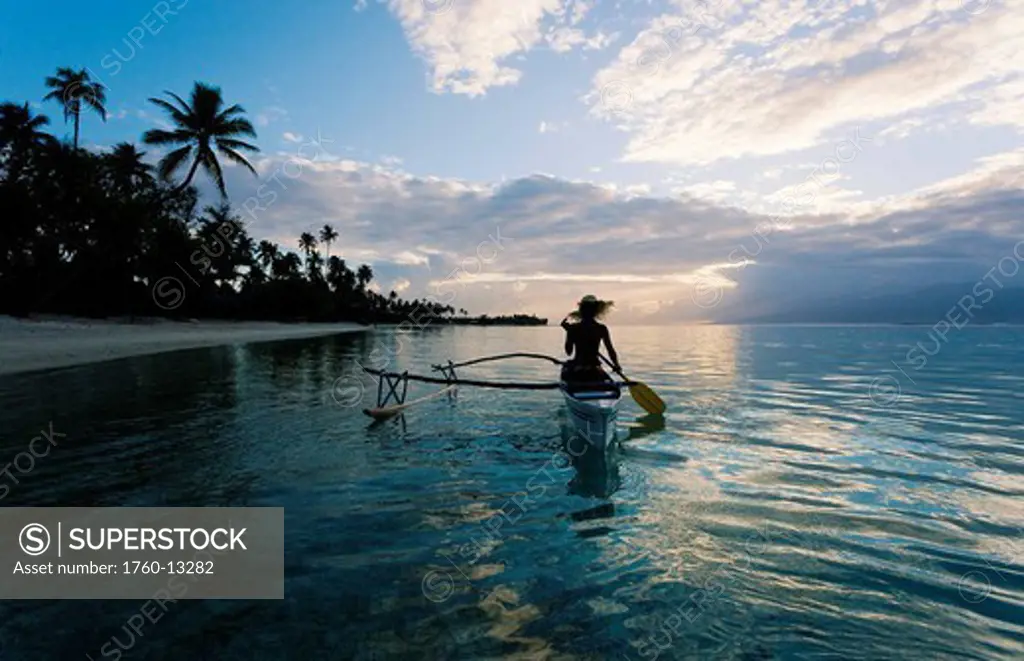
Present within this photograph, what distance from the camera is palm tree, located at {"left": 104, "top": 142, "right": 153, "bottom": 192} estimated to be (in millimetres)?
47250

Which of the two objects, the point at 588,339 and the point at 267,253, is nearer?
the point at 588,339

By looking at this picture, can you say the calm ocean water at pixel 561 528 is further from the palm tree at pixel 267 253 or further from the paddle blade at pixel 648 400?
the palm tree at pixel 267 253

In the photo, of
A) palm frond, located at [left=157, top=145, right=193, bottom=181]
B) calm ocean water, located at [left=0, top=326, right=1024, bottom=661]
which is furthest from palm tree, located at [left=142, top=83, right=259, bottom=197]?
calm ocean water, located at [left=0, top=326, right=1024, bottom=661]

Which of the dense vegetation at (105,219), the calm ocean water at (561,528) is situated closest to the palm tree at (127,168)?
the dense vegetation at (105,219)

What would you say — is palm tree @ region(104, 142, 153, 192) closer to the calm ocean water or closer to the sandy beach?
the sandy beach

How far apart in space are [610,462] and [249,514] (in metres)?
6.04

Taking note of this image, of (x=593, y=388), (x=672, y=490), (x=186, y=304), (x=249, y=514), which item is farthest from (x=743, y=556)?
(x=186, y=304)

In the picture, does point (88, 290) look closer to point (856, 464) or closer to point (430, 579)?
point (430, 579)

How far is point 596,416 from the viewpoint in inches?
364

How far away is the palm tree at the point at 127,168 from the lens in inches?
1860

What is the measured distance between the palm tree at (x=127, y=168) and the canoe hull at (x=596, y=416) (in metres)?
55.1

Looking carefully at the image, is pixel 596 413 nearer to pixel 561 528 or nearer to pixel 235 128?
pixel 561 528

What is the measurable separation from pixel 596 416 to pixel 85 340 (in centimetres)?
3361

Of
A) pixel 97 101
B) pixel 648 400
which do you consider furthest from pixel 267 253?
pixel 648 400
